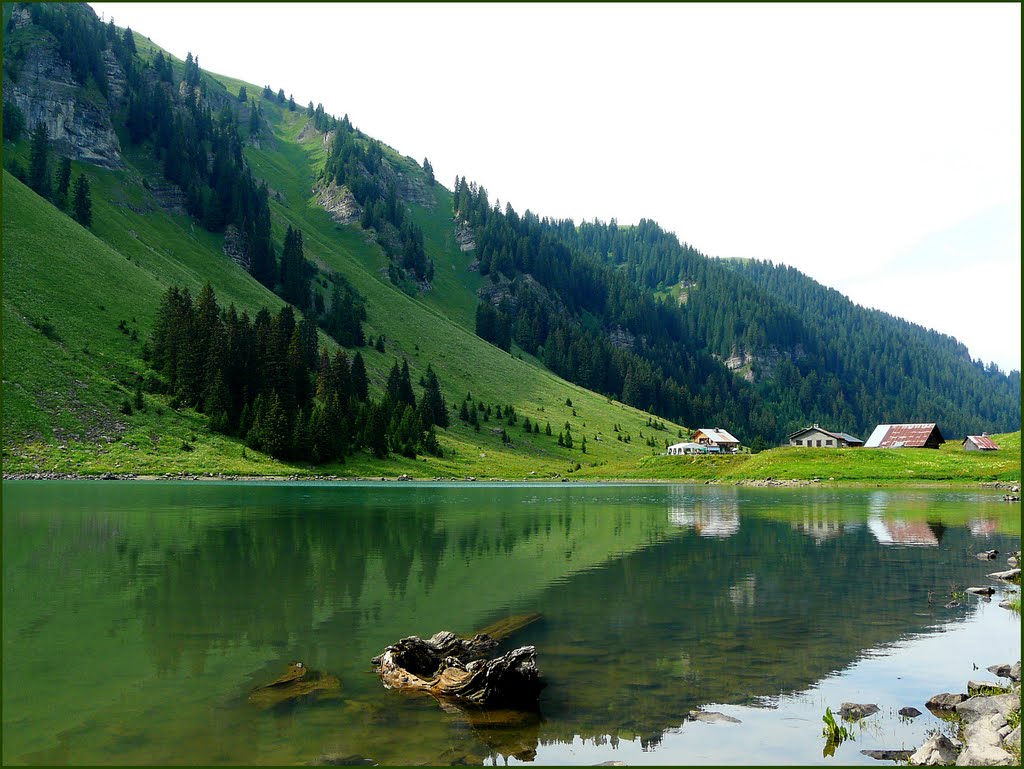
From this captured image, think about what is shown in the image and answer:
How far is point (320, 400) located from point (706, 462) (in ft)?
265

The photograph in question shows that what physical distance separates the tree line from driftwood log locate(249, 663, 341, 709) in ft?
340

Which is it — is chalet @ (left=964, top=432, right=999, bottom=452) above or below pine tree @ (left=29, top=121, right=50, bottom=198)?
below

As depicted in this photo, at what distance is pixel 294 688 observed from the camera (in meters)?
15.2

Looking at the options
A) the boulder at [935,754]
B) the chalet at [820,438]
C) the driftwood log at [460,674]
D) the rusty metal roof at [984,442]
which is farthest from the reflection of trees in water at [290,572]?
the chalet at [820,438]

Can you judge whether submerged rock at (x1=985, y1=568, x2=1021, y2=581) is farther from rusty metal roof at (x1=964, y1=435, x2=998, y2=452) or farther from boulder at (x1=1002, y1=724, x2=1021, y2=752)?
rusty metal roof at (x1=964, y1=435, x2=998, y2=452)

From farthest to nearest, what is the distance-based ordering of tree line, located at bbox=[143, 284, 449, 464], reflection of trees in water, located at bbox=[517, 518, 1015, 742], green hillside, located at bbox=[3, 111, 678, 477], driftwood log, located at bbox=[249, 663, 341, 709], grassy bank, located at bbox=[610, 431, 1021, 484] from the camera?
tree line, located at bbox=[143, 284, 449, 464]
grassy bank, located at bbox=[610, 431, 1021, 484]
green hillside, located at bbox=[3, 111, 678, 477]
reflection of trees in water, located at bbox=[517, 518, 1015, 742]
driftwood log, located at bbox=[249, 663, 341, 709]

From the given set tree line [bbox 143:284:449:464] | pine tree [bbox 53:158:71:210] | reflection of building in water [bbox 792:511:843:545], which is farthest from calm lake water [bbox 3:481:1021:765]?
pine tree [bbox 53:158:71:210]

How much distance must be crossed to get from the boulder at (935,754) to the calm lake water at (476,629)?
3.39 feet

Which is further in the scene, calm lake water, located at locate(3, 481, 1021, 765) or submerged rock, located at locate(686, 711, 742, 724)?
submerged rock, located at locate(686, 711, 742, 724)

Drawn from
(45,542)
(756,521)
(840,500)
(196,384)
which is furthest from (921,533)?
(196,384)

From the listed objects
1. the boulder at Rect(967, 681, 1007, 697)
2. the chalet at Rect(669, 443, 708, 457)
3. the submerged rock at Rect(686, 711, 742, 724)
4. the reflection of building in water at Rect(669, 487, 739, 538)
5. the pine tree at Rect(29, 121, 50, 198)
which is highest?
the pine tree at Rect(29, 121, 50, 198)

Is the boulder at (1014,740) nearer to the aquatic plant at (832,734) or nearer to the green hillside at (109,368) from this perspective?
the aquatic plant at (832,734)

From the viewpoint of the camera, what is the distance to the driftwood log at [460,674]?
48.7ft

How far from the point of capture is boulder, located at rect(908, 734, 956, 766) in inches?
465
